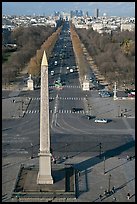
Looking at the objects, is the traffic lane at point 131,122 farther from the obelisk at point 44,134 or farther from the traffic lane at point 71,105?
the obelisk at point 44,134

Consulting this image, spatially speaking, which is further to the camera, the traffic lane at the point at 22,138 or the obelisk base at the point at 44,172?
the traffic lane at the point at 22,138

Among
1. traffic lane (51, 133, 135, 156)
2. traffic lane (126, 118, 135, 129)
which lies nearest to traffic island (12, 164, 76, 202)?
traffic lane (51, 133, 135, 156)

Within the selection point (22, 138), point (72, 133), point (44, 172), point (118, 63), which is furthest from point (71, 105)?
point (44, 172)

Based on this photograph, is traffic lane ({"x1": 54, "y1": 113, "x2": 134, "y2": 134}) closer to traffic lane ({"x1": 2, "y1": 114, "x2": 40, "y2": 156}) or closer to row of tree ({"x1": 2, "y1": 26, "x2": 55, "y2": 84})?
traffic lane ({"x1": 2, "y1": 114, "x2": 40, "y2": 156})

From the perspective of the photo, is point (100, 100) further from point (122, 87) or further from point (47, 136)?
point (47, 136)

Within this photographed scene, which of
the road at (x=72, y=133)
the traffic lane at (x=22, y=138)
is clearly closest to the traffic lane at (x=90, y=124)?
the road at (x=72, y=133)

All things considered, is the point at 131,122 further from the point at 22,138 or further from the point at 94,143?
the point at 22,138

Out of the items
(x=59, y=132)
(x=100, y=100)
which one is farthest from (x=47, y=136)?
(x=100, y=100)
